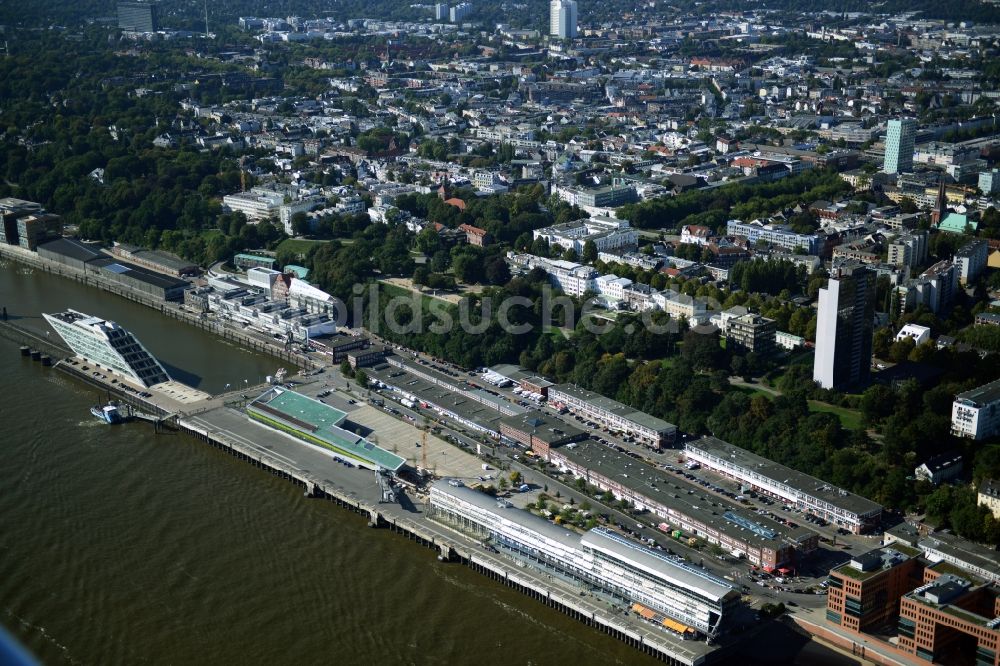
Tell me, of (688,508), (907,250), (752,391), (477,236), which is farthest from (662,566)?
(477,236)

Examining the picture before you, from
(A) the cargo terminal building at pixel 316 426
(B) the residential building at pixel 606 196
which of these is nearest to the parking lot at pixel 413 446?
(A) the cargo terminal building at pixel 316 426

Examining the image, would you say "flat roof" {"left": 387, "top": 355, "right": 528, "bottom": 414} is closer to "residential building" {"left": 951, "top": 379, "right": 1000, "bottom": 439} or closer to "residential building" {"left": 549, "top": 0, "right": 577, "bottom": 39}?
"residential building" {"left": 951, "top": 379, "right": 1000, "bottom": 439}

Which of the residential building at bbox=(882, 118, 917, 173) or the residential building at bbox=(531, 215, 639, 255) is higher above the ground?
the residential building at bbox=(882, 118, 917, 173)

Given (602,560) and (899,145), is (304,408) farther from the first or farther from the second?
(899,145)

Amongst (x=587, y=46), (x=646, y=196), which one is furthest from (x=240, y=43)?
(x=646, y=196)

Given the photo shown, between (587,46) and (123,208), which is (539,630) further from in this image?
(587,46)

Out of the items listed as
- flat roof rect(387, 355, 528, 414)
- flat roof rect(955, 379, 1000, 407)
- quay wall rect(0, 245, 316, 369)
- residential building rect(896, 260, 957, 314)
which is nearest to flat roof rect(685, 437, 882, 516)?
flat roof rect(955, 379, 1000, 407)

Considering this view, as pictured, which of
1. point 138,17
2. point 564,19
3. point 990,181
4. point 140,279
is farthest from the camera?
point 564,19
